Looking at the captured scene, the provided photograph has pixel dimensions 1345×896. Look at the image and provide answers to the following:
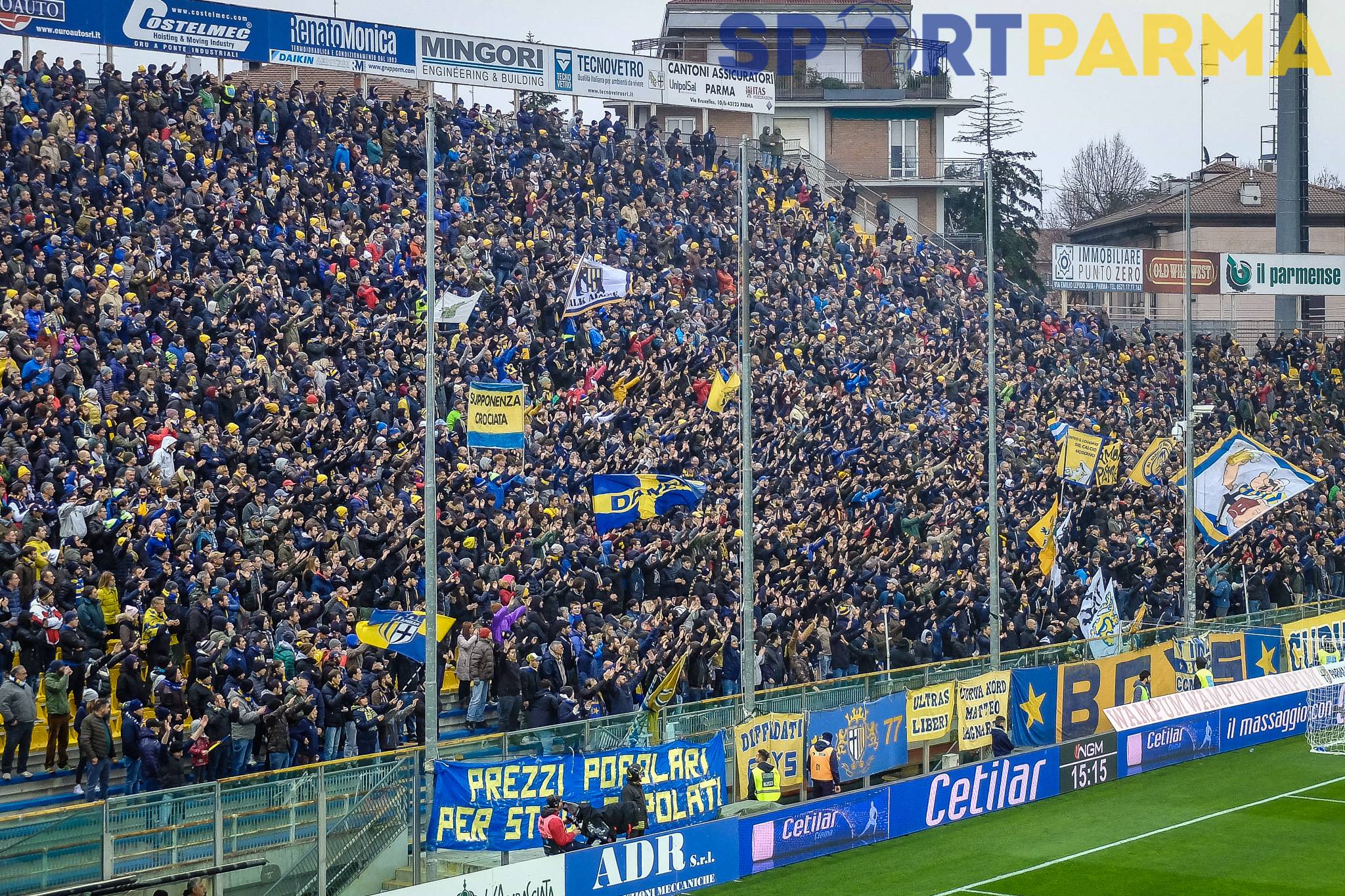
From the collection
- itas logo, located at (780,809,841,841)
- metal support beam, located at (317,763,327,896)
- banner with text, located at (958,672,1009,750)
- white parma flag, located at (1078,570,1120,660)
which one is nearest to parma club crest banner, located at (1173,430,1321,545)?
white parma flag, located at (1078,570,1120,660)

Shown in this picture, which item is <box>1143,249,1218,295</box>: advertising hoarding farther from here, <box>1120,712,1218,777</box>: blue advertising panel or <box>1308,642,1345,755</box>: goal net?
<box>1120,712,1218,777</box>: blue advertising panel

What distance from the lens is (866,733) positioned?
89.0ft

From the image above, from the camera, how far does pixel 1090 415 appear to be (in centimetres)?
4397

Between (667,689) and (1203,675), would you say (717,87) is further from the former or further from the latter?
(667,689)

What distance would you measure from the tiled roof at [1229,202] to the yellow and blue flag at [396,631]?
51578 mm

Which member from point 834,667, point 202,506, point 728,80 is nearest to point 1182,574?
point 834,667

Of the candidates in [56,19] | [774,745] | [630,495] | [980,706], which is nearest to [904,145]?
[56,19]

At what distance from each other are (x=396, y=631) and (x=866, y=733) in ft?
27.1

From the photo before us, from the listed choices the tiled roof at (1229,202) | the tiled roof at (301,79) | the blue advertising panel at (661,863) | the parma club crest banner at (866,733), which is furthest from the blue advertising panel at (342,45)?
the tiled roof at (1229,202)

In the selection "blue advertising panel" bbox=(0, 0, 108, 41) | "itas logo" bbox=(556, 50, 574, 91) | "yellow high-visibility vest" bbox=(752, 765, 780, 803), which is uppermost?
"itas logo" bbox=(556, 50, 574, 91)

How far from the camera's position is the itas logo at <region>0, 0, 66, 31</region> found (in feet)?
117

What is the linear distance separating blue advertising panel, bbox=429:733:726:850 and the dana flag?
11.0 meters

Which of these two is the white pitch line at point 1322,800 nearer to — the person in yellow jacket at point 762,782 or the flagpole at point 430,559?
the person in yellow jacket at point 762,782

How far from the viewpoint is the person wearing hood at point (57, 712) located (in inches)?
820
